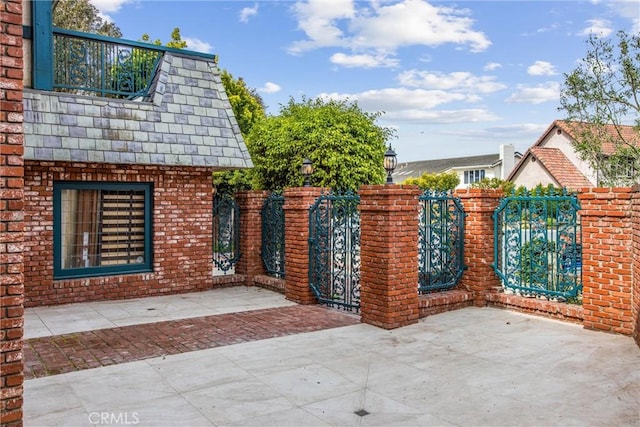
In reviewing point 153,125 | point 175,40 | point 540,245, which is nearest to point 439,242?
point 540,245

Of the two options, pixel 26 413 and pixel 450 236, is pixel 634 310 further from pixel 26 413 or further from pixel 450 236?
pixel 26 413

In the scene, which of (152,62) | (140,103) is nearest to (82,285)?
(140,103)

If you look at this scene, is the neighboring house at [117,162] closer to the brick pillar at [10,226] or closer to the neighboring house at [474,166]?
the brick pillar at [10,226]

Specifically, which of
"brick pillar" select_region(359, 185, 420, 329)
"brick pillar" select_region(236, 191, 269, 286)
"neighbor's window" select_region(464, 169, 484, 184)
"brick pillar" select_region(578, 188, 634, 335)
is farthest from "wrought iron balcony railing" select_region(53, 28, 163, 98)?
"neighbor's window" select_region(464, 169, 484, 184)

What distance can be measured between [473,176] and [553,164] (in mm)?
16566

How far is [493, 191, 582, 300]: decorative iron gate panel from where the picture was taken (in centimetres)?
734

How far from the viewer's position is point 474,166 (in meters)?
44.0

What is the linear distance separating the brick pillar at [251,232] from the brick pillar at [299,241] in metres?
1.84

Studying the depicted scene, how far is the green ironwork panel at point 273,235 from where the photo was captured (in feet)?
33.9

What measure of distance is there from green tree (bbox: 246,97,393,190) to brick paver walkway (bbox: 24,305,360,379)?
5968 mm

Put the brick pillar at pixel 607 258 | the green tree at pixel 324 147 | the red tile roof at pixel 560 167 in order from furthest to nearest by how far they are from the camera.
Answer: the red tile roof at pixel 560 167, the green tree at pixel 324 147, the brick pillar at pixel 607 258

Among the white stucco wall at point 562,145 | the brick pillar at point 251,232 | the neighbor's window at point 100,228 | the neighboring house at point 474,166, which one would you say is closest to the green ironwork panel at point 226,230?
the brick pillar at point 251,232

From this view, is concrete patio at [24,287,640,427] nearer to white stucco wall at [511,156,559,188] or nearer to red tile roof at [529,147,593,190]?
red tile roof at [529,147,593,190]

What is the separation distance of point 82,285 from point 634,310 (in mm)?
8741
